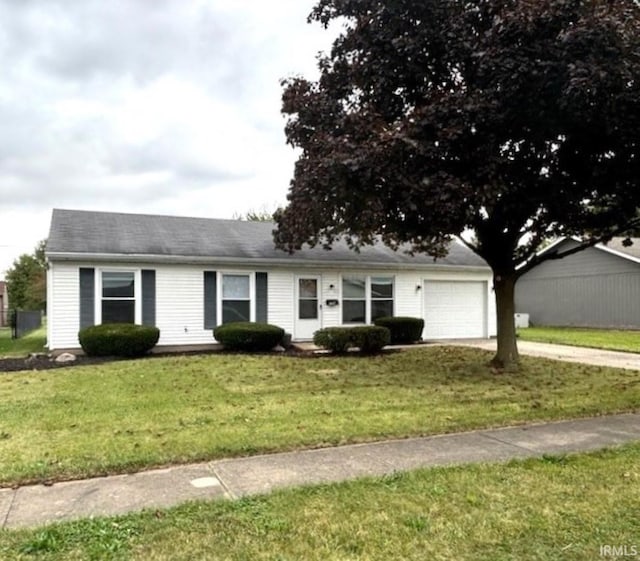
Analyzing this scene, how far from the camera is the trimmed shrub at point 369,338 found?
13477 mm

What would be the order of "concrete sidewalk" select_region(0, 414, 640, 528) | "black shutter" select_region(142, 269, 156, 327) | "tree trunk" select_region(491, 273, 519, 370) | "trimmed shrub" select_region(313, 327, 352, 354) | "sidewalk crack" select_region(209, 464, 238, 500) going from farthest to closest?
"black shutter" select_region(142, 269, 156, 327)
"trimmed shrub" select_region(313, 327, 352, 354)
"tree trunk" select_region(491, 273, 519, 370)
"sidewalk crack" select_region(209, 464, 238, 500)
"concrete sidewalk" select_region(0, 414, 640, 528)

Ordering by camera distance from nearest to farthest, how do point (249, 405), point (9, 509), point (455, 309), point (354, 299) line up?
point (9, 509)
point (249, 405)
point (354, 299)
point (455, 309)

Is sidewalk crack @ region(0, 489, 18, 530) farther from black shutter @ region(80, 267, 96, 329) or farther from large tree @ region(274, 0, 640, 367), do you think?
black shutter @ region(80, 267, 96, 329)

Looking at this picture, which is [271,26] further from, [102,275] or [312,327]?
[312,327]

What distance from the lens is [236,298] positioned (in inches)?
607

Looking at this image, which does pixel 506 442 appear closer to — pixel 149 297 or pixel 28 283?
pixel 149 297

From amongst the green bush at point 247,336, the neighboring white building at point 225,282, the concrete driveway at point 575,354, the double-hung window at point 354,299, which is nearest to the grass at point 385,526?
the concrete driveway at point 575,354

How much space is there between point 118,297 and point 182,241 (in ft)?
8.35

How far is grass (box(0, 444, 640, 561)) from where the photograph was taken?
10.0ft

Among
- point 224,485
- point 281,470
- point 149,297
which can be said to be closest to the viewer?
point 224,485

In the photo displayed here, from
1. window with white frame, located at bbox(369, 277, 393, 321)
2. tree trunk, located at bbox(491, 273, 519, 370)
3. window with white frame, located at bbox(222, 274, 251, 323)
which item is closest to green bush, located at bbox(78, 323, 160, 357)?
window with white frame, located at bbox(222, 274, 251, 323)

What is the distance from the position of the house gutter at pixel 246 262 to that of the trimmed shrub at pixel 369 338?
3.19 meters

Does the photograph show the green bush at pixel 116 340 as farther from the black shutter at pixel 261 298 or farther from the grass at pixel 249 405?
the black shutter at pixel 261 298

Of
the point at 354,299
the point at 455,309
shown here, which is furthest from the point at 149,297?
the point at 455,309
